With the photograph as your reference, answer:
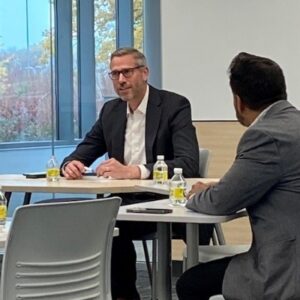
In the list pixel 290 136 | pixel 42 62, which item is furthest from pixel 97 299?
pixel 42 62

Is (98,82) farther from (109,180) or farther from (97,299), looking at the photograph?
(97,299)

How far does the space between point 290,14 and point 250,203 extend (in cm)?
267

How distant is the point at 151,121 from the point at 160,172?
19.9 inches

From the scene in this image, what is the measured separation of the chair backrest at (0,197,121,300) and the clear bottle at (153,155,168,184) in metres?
1.30

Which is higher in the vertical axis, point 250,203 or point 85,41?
point 85,41

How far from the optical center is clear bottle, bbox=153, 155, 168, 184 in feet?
11.9

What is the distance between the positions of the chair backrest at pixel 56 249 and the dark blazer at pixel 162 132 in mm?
1558

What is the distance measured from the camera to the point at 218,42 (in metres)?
5.07

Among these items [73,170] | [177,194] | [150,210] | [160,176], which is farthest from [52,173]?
[150,210]

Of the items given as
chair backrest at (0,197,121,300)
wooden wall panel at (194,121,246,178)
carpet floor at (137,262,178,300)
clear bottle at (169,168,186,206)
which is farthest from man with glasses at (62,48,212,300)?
chair backrest at (0,197,121,300)

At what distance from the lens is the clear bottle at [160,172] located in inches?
143

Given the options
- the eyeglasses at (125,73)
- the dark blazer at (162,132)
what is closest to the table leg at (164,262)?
the dark blazer at (162,132)

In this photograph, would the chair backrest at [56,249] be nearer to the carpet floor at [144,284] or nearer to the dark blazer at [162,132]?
the dark blazer at [162,132]

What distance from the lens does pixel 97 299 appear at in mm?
2355
